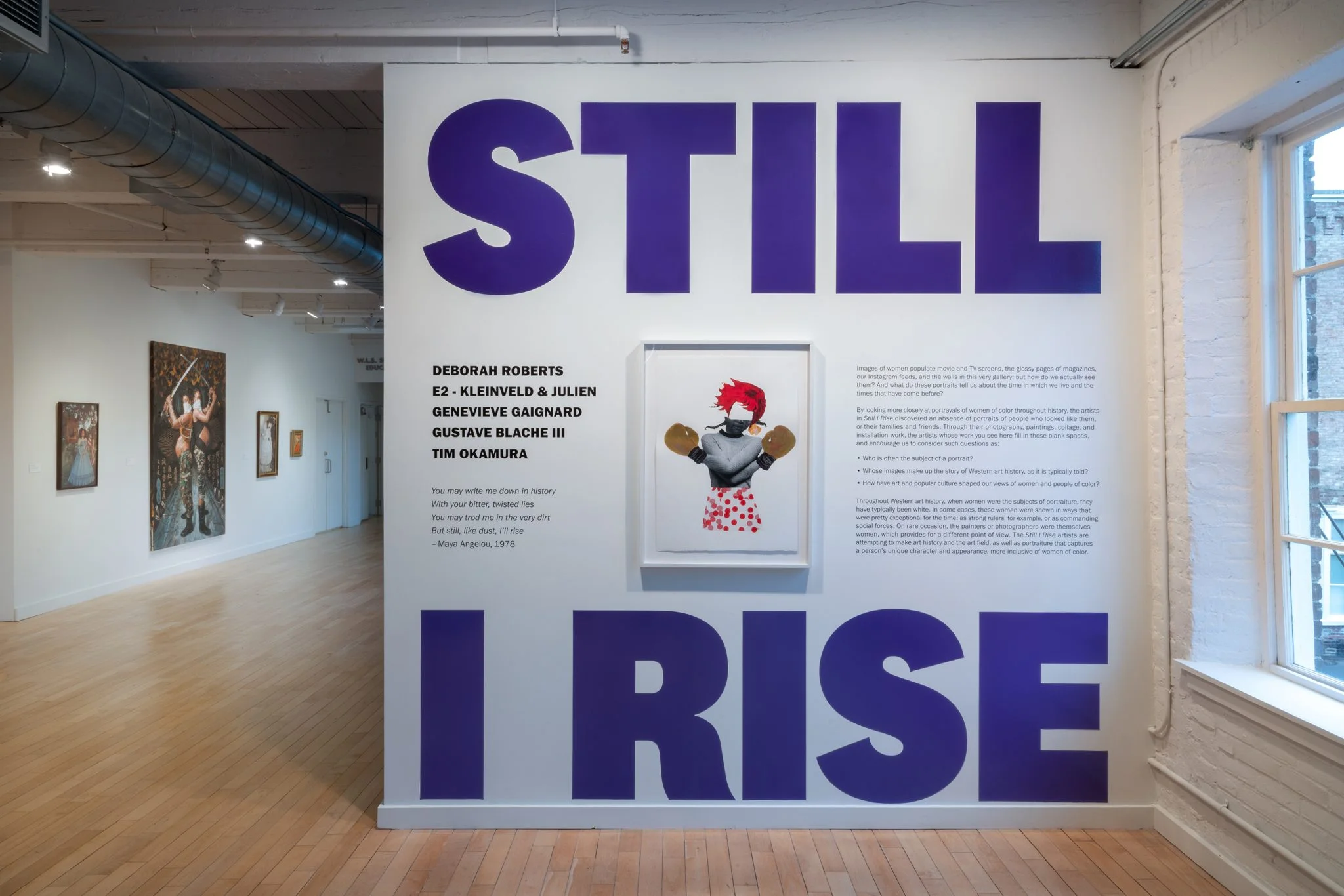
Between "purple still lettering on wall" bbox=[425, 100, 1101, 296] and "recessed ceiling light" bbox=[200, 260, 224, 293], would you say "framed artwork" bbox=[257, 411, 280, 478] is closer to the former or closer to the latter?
"recessed ceiling light" bbox=[200, 260, 224, 293]

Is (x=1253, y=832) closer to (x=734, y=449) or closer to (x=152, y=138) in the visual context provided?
(x=734, y=449)

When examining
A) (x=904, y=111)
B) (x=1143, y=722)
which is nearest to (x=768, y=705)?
(x=1143, y=722)

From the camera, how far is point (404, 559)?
3.27 metres

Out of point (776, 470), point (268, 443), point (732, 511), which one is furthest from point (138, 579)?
point (776, 470)

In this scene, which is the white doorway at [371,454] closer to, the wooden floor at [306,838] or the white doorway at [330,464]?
the white doorway at [330,464]

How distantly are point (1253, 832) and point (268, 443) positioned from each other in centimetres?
1159

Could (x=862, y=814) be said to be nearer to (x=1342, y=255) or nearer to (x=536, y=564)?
(x=536, y=564)

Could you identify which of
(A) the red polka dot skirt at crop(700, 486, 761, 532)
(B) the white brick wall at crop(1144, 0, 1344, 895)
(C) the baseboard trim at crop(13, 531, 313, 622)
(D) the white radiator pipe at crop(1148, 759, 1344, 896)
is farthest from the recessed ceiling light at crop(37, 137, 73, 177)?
(D) the white radiator pipe at crop(1148, 759, 1344, 896)

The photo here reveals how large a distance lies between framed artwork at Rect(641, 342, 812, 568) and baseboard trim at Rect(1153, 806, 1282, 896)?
1.77 meters

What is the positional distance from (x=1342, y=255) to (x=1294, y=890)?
2138 millimetres

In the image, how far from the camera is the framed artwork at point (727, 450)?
324 centimetres

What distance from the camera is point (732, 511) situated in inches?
127

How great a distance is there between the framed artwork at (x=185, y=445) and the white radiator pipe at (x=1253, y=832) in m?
9.50

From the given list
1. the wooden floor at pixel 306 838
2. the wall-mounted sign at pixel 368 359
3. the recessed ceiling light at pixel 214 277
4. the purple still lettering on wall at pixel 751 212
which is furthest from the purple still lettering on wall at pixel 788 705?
the wall-mounted sign at pixel 368 359
